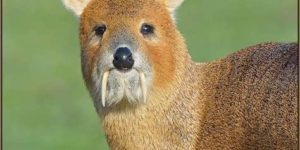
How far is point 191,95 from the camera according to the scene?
11164 mm

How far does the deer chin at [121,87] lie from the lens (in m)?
10.3

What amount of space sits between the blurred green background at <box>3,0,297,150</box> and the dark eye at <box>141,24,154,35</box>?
7180mm

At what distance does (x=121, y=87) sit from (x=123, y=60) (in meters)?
0.30

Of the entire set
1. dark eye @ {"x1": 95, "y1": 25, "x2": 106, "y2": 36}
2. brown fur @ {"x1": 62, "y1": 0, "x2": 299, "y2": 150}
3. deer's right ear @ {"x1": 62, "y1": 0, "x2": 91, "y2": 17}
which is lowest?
brown fur @ {"x1": 62, "y1": 0, "x2": 299, "y2": 150}

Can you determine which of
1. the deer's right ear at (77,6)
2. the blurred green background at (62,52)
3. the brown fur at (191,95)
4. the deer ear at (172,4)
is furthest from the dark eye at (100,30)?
the blurred green background at (62,52)

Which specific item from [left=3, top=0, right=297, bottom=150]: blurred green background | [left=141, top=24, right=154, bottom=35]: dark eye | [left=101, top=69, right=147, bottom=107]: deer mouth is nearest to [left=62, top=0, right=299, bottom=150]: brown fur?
[left=141, top=24, right=154, bottom=35]: dark eye

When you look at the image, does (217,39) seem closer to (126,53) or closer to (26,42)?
(26,42)

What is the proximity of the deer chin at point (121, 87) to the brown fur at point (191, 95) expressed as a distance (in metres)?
0.15

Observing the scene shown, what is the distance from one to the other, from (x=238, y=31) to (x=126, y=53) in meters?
16.6

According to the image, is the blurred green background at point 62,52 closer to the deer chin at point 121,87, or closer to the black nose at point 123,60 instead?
the deer chin at point 121,87

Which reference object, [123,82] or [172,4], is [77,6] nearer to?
[172,4]

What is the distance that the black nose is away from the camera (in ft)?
33.6

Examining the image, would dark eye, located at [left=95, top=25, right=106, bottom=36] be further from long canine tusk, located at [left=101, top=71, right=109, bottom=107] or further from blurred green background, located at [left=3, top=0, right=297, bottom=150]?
blurred green background, located at [left=3, top=0, right=297, bottom=150]

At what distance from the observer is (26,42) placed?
27453 millimetres
